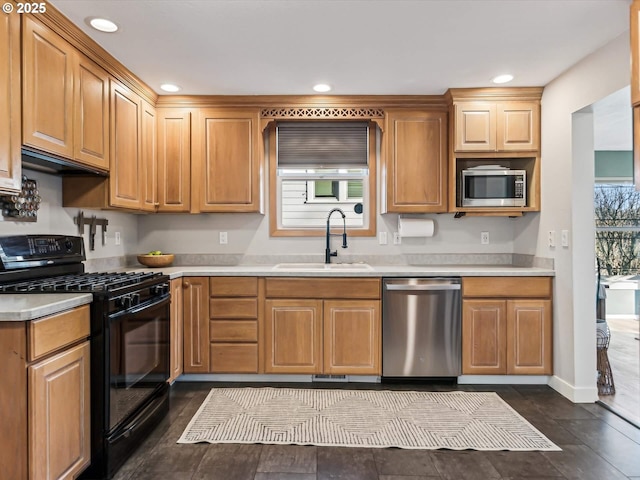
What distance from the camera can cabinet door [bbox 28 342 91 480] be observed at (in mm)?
1514

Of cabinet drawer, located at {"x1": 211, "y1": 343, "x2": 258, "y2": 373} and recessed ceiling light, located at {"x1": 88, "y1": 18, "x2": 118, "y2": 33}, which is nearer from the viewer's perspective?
recessed ceiling light, located at {"x1": 88, "y1": 18, "x2": 118, "y2": 33}

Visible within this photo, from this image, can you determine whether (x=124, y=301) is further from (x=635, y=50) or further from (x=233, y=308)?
(x=635, y=50)

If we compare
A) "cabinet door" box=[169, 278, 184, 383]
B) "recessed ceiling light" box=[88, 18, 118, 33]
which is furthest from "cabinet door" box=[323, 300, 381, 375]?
"recessed ceiling light" box=[88, 18, 118, 33]

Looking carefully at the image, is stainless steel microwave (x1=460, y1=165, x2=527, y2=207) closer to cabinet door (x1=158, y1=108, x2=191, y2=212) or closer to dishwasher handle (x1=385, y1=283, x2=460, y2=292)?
dishwasher handle (x1=385, y1=283, x2=460, y2=292)

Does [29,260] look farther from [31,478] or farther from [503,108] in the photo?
[503,108]

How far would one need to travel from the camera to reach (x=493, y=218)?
3.72 metres

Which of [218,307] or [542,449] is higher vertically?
[218,307]

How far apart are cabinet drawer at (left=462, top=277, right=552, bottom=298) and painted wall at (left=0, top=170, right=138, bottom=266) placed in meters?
2.91

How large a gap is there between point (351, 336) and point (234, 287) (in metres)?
1.01

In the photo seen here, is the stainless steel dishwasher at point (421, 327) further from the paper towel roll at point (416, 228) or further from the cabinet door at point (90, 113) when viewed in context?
the cabinet door at point (90, 113)

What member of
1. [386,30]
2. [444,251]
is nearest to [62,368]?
[386,30]

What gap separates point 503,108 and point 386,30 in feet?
4.97

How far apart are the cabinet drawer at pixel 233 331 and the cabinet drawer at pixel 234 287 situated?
22cm

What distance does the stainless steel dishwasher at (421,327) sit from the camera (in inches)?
122
